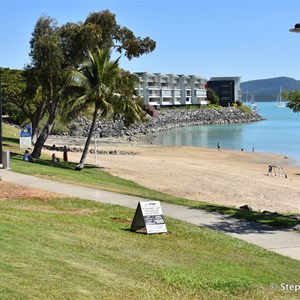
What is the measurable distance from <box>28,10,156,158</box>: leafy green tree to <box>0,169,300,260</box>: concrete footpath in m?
11.2

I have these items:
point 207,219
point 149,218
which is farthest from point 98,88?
point 149,218

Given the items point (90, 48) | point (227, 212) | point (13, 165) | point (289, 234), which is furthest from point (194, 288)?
point (90, 48)

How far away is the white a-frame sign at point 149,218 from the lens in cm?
1213

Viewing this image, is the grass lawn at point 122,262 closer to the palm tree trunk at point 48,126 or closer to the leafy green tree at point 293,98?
the leafy green tree at point 293,98

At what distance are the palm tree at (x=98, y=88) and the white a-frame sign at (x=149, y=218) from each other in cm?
1637

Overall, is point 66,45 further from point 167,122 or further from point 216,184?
point 167,122

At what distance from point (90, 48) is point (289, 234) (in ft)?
69.0

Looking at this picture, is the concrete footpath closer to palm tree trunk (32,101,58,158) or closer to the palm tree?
the palm tree

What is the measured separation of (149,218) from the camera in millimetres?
12172

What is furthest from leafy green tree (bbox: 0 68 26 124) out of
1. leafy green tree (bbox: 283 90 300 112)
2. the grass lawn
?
the grass lawn

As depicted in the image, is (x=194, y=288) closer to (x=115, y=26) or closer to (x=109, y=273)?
(x=109, y=273)

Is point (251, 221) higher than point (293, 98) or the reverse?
the reverse

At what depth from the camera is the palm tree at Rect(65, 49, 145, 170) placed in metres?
28.0

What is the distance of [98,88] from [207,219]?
14.9 meters
